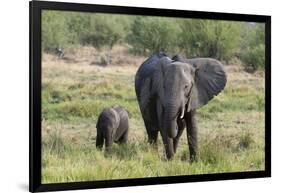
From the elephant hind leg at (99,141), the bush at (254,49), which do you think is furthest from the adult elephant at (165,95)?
the bush at (254,49)

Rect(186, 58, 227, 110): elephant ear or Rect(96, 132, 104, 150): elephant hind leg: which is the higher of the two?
Rect(186, 58, 227, 110): elephant ear

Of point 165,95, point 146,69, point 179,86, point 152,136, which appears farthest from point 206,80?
point 152,136

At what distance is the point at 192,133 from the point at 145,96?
1.66 ft

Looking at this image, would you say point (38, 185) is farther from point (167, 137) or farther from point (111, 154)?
point (167, 137)

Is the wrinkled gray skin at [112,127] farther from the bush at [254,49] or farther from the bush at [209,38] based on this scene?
the bush at [254,49]

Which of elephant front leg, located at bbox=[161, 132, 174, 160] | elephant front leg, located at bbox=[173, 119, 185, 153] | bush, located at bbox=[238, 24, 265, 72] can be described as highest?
bush, located at bbox=[238, 24, 265, 72]

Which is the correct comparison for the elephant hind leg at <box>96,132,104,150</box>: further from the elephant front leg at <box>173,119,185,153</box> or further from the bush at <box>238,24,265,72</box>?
the bush at <box>238,24,265,72</box>

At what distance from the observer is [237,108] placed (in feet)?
21.3

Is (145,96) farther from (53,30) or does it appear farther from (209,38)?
(53,30)

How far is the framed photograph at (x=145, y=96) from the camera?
18.7 ft

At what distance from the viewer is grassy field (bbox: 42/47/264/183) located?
5734 mm

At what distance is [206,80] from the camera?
629cm

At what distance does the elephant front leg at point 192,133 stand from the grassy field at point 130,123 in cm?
4

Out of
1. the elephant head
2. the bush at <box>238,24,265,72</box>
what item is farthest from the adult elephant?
the bush at <box>238,24,265,72</box>
